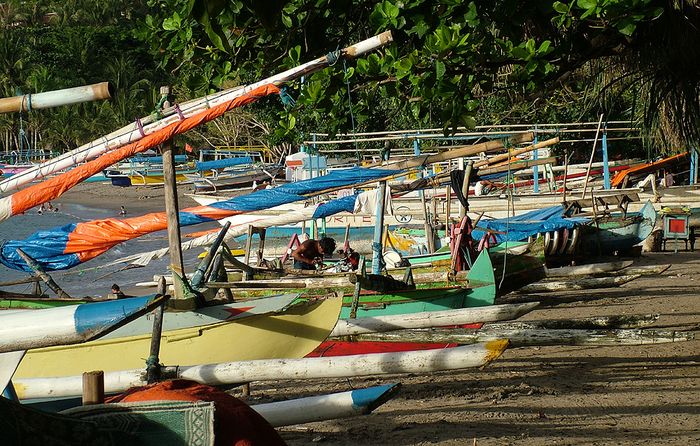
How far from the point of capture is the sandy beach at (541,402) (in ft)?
23.0

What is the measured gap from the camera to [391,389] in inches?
205

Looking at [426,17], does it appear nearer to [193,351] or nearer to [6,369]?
[193,351]

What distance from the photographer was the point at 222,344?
8438 millimetres

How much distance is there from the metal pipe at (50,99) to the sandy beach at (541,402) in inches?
121

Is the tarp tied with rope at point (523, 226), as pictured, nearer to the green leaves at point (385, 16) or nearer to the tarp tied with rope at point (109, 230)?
the tarp tied with rope at point (109, 230)

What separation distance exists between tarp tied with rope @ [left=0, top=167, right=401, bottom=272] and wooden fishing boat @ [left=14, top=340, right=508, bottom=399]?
3586 mm

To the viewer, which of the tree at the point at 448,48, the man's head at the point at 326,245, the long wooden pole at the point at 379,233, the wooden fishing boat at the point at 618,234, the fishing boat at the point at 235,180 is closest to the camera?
the tree at the point at 448,48

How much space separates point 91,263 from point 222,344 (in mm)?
21480

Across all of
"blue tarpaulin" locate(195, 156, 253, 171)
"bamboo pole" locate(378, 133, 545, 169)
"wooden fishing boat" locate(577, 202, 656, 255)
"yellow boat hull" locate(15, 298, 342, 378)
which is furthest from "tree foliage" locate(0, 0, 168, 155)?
"yellow boat hull" locate(15, 298, 342, 378)

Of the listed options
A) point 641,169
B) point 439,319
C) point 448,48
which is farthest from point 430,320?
point 641,169

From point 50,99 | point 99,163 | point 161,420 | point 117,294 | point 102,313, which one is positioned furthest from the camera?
point 117,294

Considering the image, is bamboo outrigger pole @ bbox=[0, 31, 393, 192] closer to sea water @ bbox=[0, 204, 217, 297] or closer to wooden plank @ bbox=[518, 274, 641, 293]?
sea water @ bbox=[0, 204, 217, 297]

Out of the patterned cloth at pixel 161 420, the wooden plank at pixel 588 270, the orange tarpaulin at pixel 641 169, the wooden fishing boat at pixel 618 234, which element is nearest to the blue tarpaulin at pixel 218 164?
the orange tarpaulin at pixel 641 169

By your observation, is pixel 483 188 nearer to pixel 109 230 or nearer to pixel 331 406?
pixel 109 230
